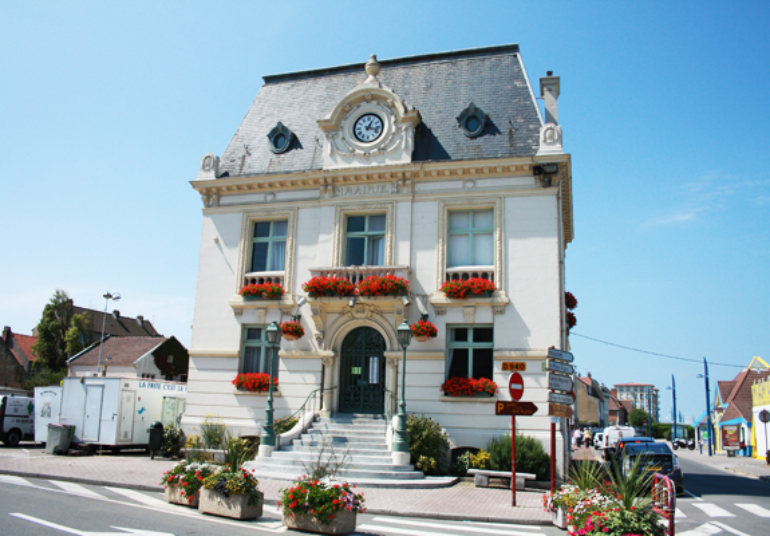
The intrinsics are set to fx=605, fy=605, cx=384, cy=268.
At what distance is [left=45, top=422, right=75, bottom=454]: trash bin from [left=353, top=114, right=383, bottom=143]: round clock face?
1421cm

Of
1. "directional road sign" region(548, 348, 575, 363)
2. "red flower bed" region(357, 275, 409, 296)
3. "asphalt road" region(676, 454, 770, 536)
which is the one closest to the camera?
"asphalt road" region(676, 454, 770, 536)

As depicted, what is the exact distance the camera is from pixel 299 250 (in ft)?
68.1

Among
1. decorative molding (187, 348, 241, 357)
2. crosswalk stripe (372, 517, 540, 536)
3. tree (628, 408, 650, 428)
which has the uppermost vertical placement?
decorative molding (187, 348, 241, 357)

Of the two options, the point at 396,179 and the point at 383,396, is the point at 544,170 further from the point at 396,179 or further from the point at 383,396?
the point at 383,396

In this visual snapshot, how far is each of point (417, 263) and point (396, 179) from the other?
9.62ft

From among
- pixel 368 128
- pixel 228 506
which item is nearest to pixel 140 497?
pixel 228 506

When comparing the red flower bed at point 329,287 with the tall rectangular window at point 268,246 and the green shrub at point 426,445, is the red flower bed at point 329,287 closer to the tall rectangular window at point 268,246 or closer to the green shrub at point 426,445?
the tall rectangular window at point 268,246

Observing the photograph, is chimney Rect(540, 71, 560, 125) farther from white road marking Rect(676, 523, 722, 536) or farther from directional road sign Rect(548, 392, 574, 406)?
white road marking Rect(676, 523, 722, 536)

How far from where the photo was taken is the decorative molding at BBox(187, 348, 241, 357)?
20.6 meters

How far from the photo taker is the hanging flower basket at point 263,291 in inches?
796

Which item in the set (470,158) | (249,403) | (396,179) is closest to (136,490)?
(249,403)

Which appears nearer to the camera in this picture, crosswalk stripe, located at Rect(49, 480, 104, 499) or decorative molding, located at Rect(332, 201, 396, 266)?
crosswalk stripe, located at Rect(49, 480, 104, 499)

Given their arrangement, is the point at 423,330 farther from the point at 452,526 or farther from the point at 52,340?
the point at 52,340

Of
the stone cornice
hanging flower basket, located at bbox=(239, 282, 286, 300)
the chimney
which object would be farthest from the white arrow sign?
the chimney
